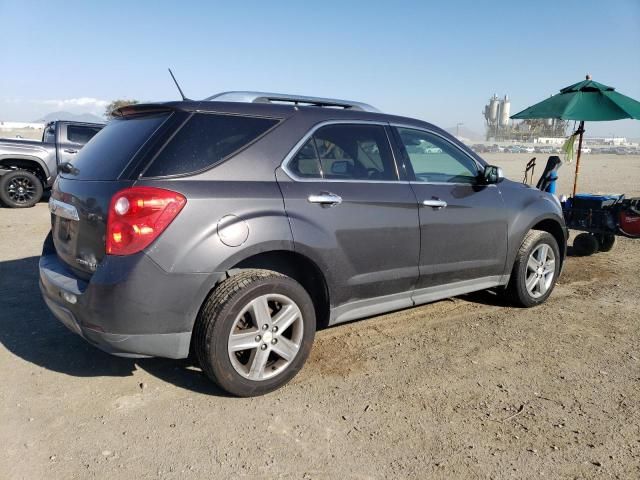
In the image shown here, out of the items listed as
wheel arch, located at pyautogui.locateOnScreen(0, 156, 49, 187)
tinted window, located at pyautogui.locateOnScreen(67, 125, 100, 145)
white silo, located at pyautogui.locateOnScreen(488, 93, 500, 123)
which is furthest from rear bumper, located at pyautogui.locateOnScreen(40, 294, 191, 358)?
white silo, located at pyautogui.locateOnScreen(488, 93, 500, 123)

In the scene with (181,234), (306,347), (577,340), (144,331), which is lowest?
(577,340)

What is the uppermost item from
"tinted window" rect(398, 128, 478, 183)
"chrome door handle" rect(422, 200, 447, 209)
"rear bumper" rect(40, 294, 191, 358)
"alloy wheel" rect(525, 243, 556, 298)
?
"tinted window" rect(398, 128, 478, 183)

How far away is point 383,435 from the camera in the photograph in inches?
109

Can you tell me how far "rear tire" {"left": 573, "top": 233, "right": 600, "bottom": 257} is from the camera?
23.3 feet

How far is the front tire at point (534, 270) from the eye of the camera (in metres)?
4.64

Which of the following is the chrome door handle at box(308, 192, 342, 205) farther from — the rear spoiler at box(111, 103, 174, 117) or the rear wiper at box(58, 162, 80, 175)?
the rear wiper at box(58, 162, 80, 175)

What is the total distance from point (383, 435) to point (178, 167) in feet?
6.01

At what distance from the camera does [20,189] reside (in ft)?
35.0

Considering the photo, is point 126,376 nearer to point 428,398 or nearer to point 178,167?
point 178,167

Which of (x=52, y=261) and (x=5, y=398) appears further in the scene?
(x=52, y=261)

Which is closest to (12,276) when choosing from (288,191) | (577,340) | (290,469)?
(288,191)

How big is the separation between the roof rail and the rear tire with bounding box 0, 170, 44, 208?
9004 millimetres

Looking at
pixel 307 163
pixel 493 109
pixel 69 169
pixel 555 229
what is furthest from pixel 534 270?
pixel 493 109

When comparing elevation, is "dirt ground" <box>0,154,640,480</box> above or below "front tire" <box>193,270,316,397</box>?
below
